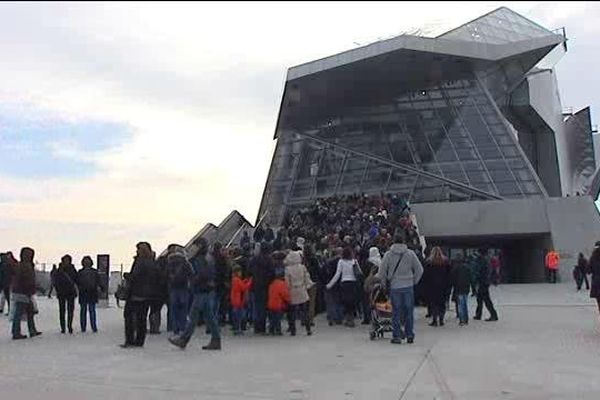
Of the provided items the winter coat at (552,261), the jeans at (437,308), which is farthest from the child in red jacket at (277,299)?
the winter coat at (552,261)

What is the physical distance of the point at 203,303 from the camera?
10.3m

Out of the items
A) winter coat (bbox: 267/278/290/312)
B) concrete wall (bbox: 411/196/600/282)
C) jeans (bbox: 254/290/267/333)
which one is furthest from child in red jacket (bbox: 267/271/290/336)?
concrete wall (bbox: 411/196/600/282)

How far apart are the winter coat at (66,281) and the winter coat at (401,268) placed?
566cm

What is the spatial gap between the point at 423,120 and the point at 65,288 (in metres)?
33.3

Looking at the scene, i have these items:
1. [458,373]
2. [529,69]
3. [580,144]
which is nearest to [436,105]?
[529,69]

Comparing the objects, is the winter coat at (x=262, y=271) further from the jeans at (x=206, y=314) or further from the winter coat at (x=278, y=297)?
the jeans at (x=206, y=314)

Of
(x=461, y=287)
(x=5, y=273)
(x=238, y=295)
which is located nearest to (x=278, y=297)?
(x=238, y=295)

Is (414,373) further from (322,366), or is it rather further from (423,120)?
(423,120)

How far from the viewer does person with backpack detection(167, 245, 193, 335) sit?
1148cm

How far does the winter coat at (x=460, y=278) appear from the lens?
520 inches

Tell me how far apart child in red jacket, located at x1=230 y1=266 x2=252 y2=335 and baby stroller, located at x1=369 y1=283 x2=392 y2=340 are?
219 cm

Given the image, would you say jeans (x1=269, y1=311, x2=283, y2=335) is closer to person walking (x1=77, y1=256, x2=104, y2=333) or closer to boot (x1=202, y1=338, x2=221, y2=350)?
boot (x1=202, y1=338, x2=221, y2=350)

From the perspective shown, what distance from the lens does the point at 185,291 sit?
11.7 m

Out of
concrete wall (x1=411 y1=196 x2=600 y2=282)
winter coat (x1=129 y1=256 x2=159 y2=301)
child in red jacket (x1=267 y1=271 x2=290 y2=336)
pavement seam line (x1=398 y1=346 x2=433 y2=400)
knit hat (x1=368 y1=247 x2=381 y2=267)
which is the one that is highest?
concrete wall (x1=411 y1=196 x2=600 y2=282)
